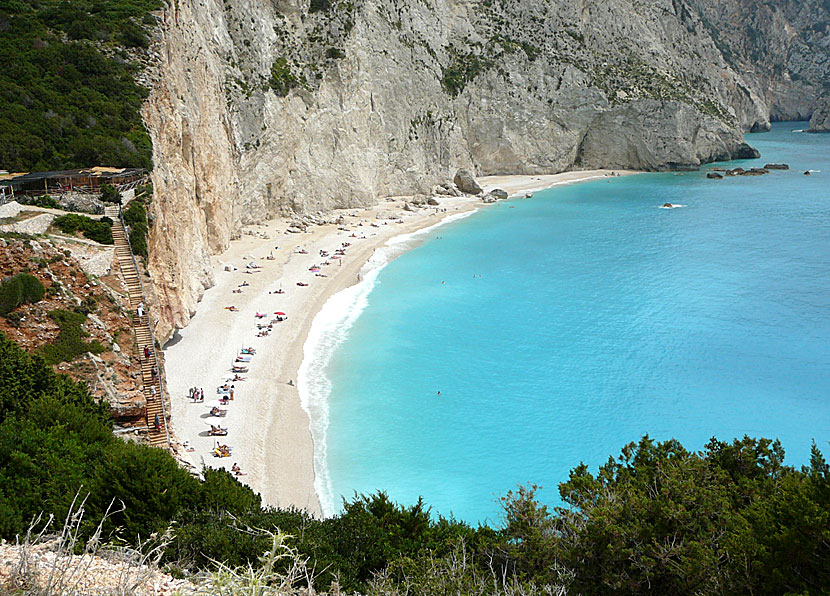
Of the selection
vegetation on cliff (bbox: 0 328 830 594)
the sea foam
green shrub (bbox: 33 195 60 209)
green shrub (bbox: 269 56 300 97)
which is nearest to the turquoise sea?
the sea foam

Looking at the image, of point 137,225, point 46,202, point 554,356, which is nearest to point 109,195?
point 137,225

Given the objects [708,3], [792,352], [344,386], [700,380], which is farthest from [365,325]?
[708,3]

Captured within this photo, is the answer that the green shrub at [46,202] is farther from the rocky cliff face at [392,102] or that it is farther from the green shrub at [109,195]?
the rocky cliff face at [392,102]

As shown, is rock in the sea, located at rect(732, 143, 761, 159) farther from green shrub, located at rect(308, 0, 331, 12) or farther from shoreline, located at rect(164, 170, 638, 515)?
green shrub, located at rect(308, 0, 331, 12)

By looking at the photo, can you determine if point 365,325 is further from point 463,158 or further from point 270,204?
point 463,158

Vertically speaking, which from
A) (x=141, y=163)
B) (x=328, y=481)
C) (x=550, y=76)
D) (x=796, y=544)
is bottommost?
(x=328, y=481)

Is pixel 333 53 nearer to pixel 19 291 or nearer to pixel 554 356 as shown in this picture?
pixel 554 356

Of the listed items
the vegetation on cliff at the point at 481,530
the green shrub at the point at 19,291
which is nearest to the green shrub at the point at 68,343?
the green shrub at the point at 19,291
